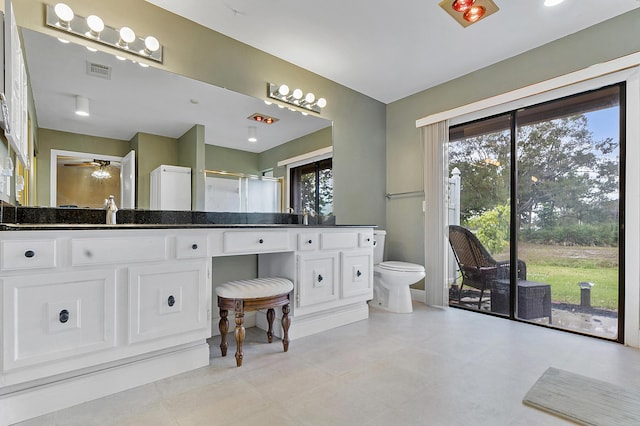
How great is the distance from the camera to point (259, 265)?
2.62 meters

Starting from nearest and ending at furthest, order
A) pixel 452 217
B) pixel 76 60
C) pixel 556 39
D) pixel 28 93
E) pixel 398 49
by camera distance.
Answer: pixel 28 93
pixel 76 60
pixel 556 39
pixel 398 49
pixel 452 217

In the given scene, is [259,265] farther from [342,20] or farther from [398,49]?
[398,49]

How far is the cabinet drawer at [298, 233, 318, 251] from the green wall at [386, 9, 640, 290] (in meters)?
1.54

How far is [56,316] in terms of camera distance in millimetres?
1341

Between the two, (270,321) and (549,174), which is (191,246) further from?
(549,174)

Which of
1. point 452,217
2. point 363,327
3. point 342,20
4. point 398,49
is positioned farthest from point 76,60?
point 452,217

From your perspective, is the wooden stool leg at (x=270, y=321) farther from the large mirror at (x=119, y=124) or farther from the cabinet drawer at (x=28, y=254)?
the cabinet drawer at (x=28, y=254)

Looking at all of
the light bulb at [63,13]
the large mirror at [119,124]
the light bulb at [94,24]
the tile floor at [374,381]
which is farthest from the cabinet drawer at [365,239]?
the light bulb at [63,13]

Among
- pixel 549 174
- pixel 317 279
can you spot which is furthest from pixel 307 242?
pixel 549 174

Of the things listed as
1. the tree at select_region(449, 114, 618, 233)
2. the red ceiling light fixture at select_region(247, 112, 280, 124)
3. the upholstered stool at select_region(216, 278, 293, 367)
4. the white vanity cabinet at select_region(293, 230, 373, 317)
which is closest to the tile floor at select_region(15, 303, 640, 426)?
the upholstered stool at select_region(216, 278, 293, 367)

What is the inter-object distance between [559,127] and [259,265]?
9.03ft

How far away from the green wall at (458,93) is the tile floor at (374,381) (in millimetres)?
1313

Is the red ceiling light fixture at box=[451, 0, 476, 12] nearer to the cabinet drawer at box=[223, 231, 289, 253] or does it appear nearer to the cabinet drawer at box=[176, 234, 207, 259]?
the cabinet drawer at box=[223, 231, 289, 253]

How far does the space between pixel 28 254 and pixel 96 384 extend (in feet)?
2.29
